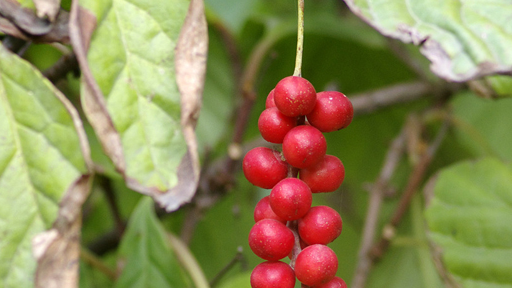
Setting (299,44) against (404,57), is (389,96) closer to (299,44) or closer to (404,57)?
(404,57)

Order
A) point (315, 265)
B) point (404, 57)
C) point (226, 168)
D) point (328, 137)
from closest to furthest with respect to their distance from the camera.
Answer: point (315, 265)
point (226, 168)
point (404, 57)
point (328, 137)

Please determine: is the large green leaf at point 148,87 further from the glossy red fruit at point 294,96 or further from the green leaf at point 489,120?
the green leaf at point 489,120

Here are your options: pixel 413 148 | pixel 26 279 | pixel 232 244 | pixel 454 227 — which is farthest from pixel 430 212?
pixel 26 279

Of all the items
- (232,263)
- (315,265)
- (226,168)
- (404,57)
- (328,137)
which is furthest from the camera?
(328,137)

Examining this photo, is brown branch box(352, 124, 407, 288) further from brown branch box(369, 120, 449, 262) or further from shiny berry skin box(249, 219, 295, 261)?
shiny berry skin box(249, 219, 295, 261)

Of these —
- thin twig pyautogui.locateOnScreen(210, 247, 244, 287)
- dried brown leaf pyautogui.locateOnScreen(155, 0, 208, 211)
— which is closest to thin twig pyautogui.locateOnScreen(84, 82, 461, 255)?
thin twig pyautogui.locateOnScreen(210, 247, 244, 287)

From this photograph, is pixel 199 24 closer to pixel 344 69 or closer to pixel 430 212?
pixel 430 212

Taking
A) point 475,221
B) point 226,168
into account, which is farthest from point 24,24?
point 475,221

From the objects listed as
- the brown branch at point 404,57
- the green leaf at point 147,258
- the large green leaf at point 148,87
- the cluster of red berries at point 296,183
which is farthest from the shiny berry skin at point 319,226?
the brown branch at point 404,57
